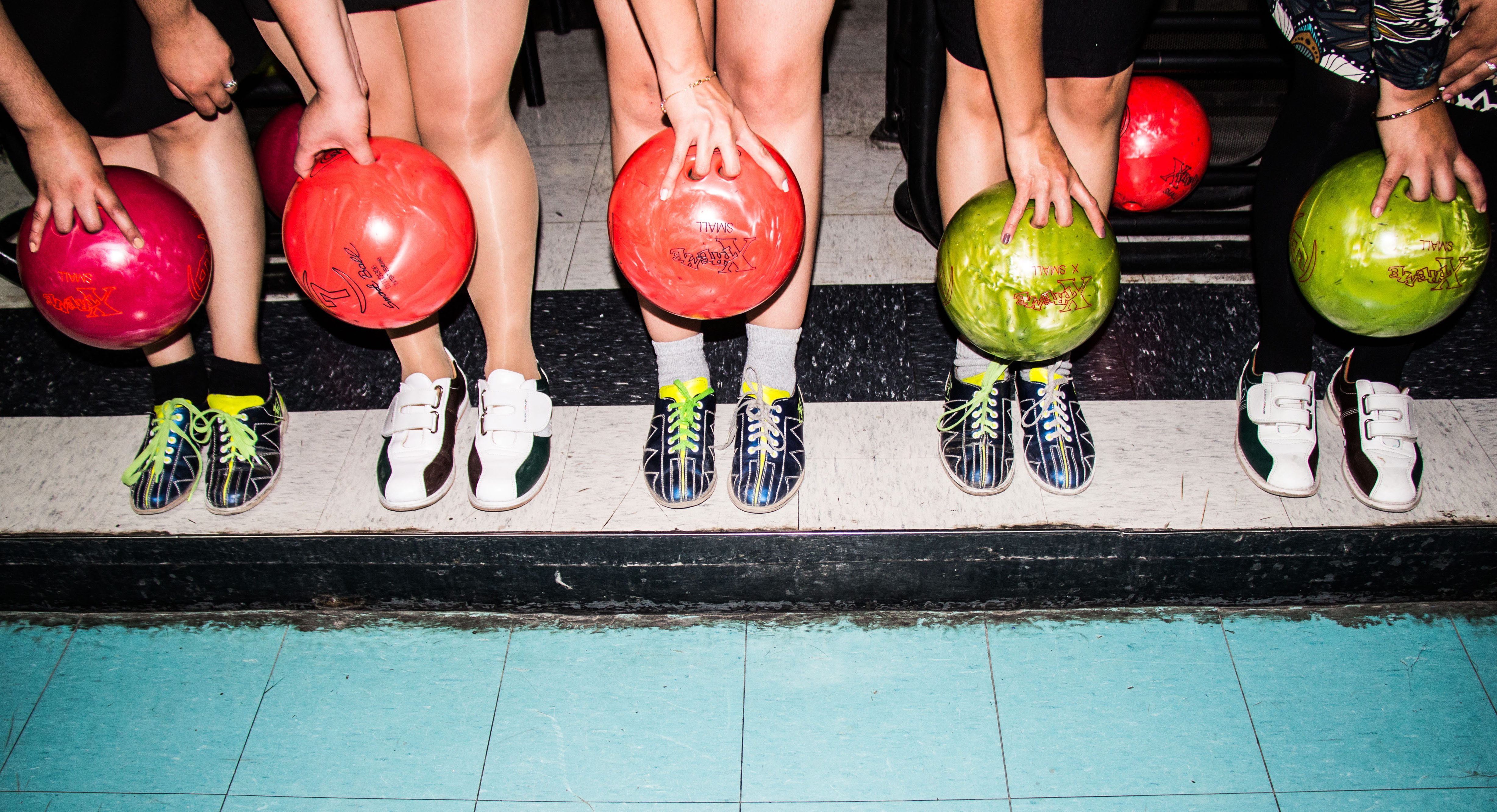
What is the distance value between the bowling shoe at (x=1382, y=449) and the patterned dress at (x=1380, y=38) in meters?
0.49

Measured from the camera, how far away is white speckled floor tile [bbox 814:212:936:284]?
203 cm

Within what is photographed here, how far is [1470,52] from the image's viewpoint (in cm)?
128

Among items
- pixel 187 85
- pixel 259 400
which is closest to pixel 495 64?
pixel 187 85

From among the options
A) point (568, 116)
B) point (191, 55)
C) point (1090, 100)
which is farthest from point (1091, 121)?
point (568, 116)

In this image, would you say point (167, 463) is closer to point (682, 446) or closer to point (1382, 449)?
point (682, 446)

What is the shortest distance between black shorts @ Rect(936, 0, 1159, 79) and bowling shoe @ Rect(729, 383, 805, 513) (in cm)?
66

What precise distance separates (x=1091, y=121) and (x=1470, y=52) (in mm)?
543

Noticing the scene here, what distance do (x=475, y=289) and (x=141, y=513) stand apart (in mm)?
744

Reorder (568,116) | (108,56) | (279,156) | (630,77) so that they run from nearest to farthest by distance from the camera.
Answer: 1. (630,77)
2. (108,56)
3. (279,156)
4. (568,116)

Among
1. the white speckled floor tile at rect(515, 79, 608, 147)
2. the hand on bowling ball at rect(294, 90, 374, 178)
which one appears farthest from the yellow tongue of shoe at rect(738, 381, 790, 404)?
the white speckled floor tile at rect(515, 79, 608, 147)

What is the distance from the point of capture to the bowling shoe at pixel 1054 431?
1.52m

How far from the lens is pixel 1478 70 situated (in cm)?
128

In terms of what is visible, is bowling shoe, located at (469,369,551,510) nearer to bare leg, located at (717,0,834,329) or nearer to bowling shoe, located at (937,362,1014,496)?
bare leg, located at (717,0,834,329)

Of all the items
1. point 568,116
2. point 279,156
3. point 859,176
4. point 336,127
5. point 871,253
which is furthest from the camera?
point 568,116
